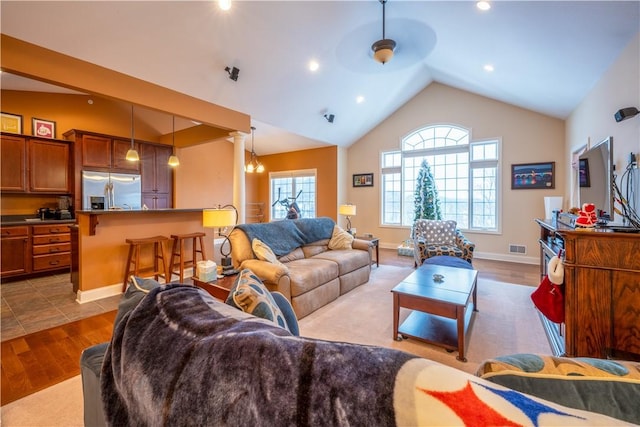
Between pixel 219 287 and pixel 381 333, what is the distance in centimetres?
157

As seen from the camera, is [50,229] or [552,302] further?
[50,229]

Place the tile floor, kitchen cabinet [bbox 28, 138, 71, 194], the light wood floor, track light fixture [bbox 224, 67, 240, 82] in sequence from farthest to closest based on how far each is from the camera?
1. kitchen cabinet [bbox 28, 138, 71, 194]
2. track light fixture [bbox 224, 67, 240, 82]
3. the tile floor
4. the light wood floor

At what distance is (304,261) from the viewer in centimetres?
345

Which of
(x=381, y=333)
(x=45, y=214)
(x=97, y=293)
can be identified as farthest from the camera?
(x=45, y=214)

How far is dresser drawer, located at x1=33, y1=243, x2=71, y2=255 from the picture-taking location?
4281 mm

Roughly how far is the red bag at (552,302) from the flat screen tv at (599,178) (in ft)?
3.55

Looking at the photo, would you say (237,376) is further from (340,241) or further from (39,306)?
(39,306)

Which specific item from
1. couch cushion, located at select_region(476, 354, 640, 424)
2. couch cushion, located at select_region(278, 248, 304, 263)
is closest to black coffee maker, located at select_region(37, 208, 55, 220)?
couch cushion, located at select_region(278, 248, 304, 263)

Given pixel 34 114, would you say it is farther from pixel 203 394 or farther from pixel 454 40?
pixel 454 40

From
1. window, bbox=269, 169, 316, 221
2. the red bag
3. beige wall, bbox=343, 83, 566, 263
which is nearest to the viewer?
the red bag

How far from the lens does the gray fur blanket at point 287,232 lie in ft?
10.9

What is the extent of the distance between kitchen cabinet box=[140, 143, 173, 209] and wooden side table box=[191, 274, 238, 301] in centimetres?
449

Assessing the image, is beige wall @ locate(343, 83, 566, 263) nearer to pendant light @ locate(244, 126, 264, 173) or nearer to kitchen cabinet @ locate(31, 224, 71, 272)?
pendant light @ locate(244, 126, 264, 173)

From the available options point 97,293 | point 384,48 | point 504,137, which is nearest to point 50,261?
point 97,293
